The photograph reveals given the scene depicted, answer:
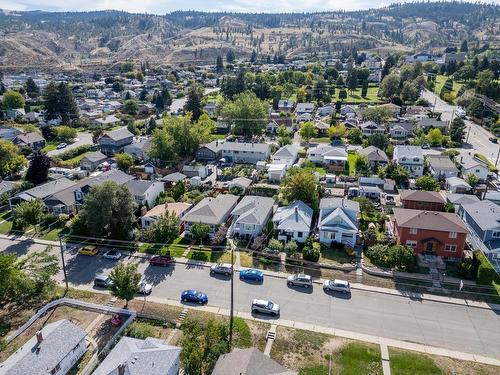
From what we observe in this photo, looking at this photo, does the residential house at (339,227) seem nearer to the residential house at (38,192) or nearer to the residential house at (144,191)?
the residential house at (144,191)

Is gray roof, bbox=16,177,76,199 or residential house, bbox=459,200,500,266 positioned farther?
gray roof, bbox=16,177,76,199

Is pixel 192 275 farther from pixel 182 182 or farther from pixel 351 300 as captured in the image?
pixel 182 182

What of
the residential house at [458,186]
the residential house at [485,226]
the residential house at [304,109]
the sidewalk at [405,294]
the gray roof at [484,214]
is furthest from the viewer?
the residential house at [304,109]

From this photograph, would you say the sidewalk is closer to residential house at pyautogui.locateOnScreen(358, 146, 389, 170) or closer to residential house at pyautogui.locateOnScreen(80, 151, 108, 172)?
residential house at pyautogui.locateOnScreen(358, 146, 389, 170)

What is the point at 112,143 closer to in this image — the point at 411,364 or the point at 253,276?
the point at 253,276

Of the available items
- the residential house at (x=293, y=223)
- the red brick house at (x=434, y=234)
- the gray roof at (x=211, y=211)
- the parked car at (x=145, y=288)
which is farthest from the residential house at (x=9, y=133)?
the red brick house at (x=434, y=234)

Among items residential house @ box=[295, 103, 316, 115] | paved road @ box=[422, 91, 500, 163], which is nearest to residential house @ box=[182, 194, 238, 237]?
paved road @ box=[422, 91, 500, 163]
